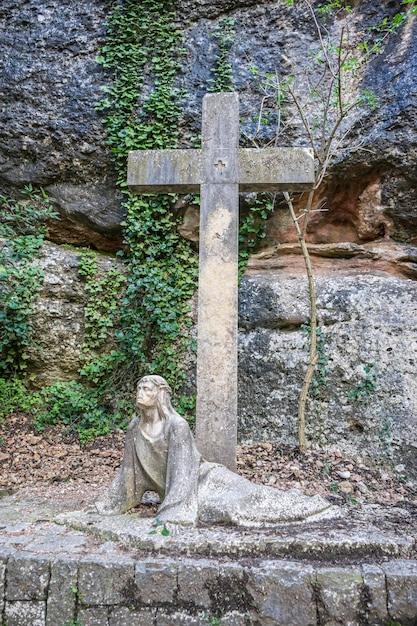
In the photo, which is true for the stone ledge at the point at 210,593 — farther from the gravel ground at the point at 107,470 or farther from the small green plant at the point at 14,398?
the small green plant at the point at 14,398

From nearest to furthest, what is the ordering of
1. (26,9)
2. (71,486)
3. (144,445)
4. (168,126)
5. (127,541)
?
(127,541) → (144,445) → (71,486) → (168,126) → (26,9)

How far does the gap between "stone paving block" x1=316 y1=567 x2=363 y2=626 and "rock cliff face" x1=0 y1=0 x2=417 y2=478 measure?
3065 mm

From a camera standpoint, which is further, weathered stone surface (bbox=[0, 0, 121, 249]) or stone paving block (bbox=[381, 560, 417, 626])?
weathered stone surface (bbox=[0, 0, 121, 249])

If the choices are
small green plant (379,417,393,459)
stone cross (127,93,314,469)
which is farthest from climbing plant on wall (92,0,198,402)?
small green plant (379,417,393,459)

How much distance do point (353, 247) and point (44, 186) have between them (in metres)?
4.62

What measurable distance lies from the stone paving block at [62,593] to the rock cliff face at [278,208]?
3.54 metres

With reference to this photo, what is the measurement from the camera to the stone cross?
13.8ft

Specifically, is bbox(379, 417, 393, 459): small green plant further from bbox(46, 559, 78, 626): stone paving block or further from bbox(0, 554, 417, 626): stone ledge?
bbox(46, 559, 78, 626): stone paving block

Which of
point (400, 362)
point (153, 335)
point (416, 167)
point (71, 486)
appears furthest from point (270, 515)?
point (416, 167)

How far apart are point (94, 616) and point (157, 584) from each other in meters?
0.38

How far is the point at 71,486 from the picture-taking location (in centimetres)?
495

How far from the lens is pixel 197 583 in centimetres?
271

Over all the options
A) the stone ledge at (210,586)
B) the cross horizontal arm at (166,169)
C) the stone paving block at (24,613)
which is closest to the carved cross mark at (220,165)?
the cross horizontal arm at (166,169)

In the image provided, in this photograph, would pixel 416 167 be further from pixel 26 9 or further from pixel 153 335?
pixel 26 9
